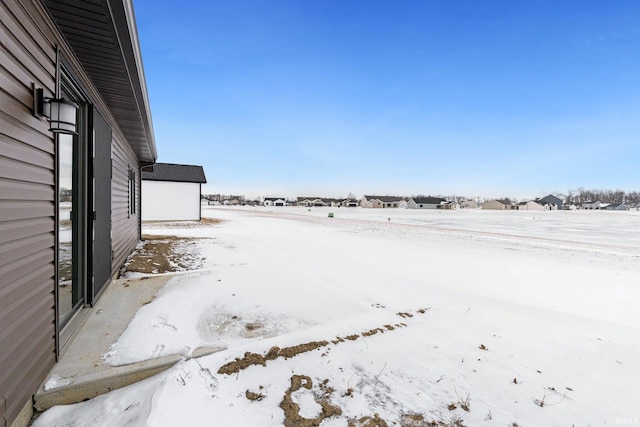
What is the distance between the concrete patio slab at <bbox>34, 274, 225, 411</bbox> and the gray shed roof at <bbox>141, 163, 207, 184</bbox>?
1520cm

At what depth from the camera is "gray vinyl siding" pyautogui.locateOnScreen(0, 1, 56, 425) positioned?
64.2 inches

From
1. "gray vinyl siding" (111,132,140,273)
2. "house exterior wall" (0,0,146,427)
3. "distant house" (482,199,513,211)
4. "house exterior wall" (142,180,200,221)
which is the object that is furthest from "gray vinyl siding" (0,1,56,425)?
"distant house" (482,199,513,211)

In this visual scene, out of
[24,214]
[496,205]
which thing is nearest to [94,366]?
[24,214]

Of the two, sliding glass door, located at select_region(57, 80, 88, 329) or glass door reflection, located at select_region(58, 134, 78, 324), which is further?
sliding glass door, located at select_region(57, 80, 88, 329)

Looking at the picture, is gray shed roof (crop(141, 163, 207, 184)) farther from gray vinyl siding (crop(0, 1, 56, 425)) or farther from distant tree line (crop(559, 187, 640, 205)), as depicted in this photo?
distant tree line (crop(559, 187, 640, 205))

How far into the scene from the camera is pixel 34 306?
1965 millimetres

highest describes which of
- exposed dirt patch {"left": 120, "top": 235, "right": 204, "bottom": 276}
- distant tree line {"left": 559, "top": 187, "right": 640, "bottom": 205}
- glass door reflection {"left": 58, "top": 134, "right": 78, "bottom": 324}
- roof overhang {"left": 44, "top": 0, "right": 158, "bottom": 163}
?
distant tree line {"left": 559, "top": 187, "right": 640, "bottom": 205}

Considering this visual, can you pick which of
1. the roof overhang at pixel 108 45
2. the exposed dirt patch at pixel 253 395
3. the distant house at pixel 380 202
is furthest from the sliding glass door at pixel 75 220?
the distant house at pixel 380 202

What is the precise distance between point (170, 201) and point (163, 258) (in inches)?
480

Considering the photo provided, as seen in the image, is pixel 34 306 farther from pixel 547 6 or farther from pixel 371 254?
pixel 547 6

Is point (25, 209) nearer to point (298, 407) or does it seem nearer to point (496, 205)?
point (298, 407)

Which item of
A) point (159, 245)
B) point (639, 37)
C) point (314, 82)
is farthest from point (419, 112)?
point (159, 245)

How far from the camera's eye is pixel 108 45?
8.89 feet

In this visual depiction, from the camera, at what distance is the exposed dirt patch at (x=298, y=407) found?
Answer: 180 centimetres
